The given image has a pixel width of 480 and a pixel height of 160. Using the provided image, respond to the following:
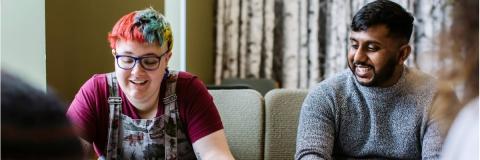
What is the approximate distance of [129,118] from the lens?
5.32ft

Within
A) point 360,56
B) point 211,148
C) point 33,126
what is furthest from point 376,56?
point 33,126

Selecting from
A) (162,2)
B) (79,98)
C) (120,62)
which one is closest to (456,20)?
(120,62)

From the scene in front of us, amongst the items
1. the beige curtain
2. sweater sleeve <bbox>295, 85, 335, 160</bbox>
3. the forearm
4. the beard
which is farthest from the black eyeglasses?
the beige curtain

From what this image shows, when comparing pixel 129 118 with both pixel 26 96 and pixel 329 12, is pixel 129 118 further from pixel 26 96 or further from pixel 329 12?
pixel 329 12

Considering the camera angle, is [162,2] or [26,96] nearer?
[26,96]

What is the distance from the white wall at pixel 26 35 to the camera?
166 centimetres

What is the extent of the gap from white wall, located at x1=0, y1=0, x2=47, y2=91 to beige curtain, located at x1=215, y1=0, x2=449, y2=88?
7.41 ft

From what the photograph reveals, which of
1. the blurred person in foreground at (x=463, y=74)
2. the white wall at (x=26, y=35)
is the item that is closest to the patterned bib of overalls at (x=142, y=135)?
the white wall at (x=26, y=35)

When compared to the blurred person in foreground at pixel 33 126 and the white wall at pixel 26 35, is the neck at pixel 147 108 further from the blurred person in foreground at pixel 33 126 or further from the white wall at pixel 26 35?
the blurred person in foreground at pixel 33 126

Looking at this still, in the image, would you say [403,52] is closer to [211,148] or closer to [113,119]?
[211,148]

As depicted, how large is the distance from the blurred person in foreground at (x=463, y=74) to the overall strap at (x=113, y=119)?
1079mm

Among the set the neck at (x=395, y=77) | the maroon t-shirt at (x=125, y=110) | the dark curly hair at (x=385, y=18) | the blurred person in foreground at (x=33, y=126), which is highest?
the dark curly hair at (x=385, y=18)

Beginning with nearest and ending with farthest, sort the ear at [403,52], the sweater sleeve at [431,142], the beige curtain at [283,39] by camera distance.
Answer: the sweater sleeve at [431,142] → the ear at [403,52] → the beige curtain at [283,39]

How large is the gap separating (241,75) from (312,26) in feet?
2.05
